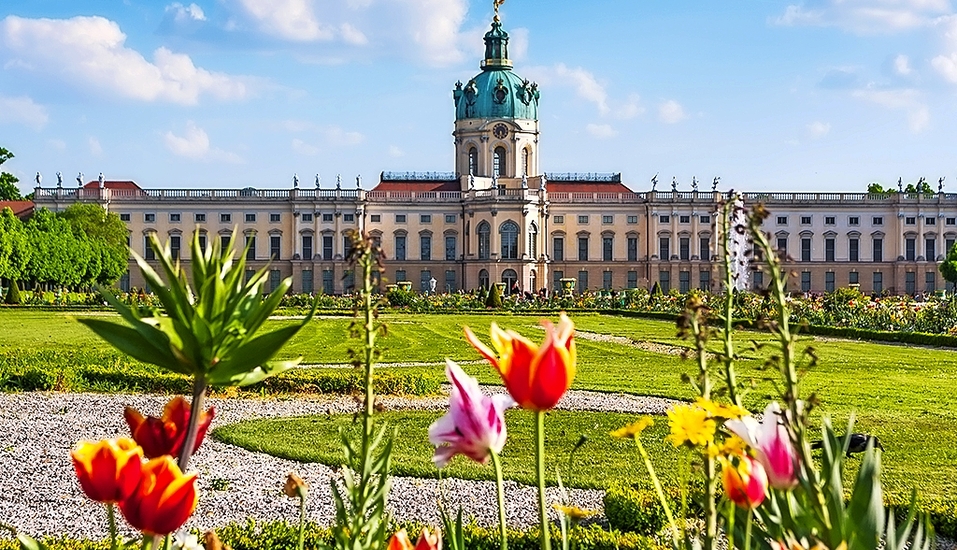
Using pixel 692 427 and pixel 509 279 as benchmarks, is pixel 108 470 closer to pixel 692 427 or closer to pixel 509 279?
pixel 692 427

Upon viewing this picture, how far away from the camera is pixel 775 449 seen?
165 cm

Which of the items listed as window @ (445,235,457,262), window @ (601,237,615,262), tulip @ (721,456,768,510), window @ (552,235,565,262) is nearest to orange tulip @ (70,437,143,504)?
tulip @ (721,456,768,510)

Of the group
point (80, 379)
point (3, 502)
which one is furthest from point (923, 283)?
point (3, 502)

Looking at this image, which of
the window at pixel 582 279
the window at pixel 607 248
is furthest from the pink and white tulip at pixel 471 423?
the window at pixel 607 248

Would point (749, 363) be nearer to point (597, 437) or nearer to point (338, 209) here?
point (597, 437)

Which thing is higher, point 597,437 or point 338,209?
point 338,209

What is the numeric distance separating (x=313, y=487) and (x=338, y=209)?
5193 centimetres

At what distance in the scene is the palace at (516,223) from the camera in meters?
57.4

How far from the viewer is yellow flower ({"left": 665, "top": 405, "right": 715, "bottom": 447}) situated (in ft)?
5.24

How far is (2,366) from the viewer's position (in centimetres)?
1265

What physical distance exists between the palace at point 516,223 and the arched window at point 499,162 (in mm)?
61

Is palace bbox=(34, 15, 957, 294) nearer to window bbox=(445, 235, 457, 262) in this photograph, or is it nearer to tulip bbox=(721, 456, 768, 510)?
window bbox=(445, 235, 457, 262)

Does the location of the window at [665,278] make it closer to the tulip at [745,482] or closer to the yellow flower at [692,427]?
the tulip at [745,482]

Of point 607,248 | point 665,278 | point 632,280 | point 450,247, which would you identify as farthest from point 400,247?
point 665,278
